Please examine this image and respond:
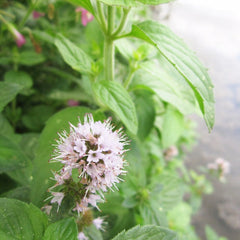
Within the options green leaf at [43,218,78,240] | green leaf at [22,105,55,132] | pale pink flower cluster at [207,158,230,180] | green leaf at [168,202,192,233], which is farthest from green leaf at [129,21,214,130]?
pale pink flower cluster at [207,158,230,180]

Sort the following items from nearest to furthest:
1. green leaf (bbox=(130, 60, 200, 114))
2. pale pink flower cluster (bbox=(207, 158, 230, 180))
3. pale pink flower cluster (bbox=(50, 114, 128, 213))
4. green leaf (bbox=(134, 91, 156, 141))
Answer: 1. pale pink flower cluster (bbox=(50, 114, 128, 213))
2. green leaf (bbox=(130, 60, 200, 114))
3. green leaf (bbox=(134, 91, 156, 141))
4. pale pink flower cluster (bbox=(207, 158, 230, 180))

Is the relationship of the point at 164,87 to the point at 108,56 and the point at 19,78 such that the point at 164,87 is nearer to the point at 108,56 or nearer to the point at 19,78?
the point at 108,56

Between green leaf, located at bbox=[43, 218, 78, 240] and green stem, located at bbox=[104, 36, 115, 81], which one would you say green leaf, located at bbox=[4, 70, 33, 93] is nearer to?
green stem, located at bbox=[104, 36, 115, 81]

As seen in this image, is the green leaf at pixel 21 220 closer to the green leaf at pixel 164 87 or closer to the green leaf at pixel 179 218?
the green leaf at pixel 164 87

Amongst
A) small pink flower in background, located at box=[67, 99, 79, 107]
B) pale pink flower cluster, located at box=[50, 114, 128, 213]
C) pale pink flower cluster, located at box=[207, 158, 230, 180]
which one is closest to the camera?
pale pink flower cluster, located at box=[50, 114, 128, 213]

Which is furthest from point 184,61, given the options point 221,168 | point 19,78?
point 221,168
